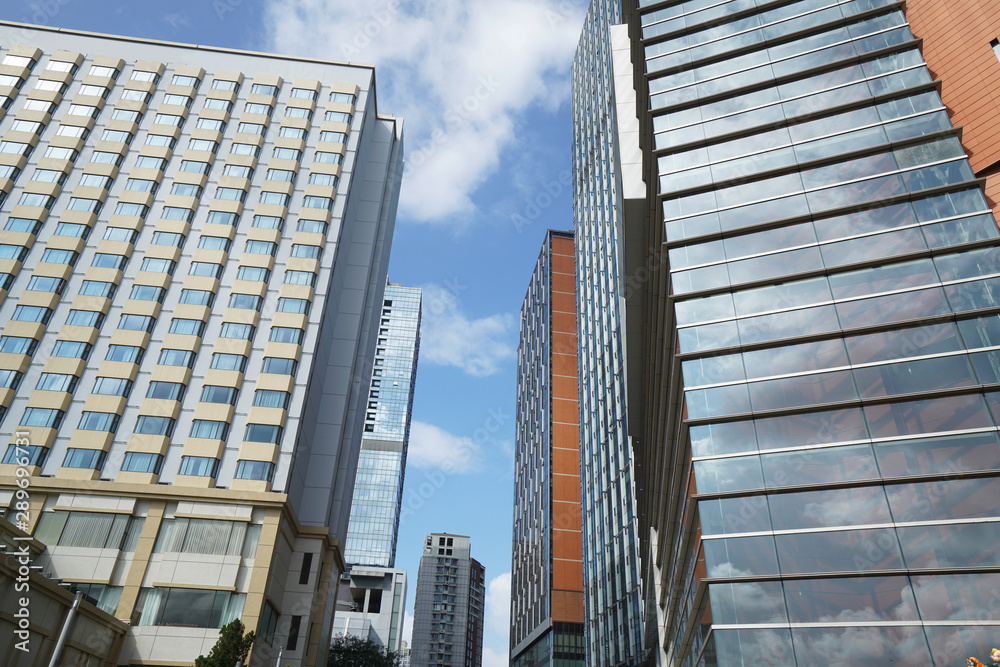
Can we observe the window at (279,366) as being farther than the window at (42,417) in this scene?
Yes

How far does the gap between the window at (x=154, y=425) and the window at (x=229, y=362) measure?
14.2ft

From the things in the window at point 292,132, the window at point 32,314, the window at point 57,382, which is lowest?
the window at point 57,382

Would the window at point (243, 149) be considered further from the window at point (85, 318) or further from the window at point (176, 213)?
the window at point (85, 318)

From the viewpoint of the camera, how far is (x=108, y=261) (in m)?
44.8

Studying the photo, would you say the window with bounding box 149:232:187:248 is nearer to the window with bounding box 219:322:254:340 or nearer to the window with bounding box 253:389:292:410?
the window with bounding box 219:322:254:340

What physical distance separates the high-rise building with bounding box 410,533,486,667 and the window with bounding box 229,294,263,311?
14408cm

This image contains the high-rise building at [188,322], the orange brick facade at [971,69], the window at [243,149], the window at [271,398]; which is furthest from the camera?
the window at [243,149]

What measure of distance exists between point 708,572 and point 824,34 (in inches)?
908

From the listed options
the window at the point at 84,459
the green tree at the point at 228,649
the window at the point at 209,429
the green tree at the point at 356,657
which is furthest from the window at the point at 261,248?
the green tree at the point at 356,657

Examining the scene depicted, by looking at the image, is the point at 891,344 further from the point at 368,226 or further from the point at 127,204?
the point at 127,204

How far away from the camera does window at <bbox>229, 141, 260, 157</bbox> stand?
5116cm

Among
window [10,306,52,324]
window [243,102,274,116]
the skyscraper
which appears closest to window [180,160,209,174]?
window [243,102,274,116]

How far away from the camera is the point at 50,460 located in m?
37.4

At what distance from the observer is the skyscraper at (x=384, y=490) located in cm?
12088
